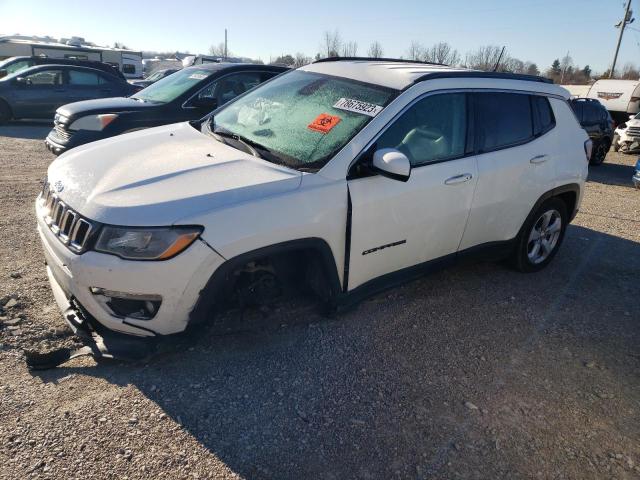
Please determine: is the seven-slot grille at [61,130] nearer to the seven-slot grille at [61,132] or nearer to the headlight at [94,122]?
the seven-slot grille at [61,132]

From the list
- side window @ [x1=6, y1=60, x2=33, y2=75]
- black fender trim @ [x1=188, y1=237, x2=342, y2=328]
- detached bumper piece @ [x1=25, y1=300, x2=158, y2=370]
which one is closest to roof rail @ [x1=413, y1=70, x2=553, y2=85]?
black fender trim @ [x1=188, y1=237, x2=342, y2=328]

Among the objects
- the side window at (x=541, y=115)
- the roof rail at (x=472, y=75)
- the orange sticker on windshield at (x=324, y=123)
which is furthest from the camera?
the side window at (x=541, y=115)

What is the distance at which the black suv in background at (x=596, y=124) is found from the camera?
1241 centimetres

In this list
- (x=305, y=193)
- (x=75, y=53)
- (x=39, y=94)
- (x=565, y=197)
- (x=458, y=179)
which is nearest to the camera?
(x=305, y=193)

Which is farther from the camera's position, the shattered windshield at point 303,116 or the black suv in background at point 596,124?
the black suv in background at point 596,124

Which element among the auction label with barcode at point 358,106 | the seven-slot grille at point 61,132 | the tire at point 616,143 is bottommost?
the tire at point 616,143

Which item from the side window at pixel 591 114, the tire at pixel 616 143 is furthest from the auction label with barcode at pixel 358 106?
the tire at pixel 616 143

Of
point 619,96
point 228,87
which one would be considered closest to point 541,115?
point 228,87

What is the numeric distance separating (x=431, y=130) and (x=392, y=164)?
781 millimetres

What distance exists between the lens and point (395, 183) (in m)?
3.24

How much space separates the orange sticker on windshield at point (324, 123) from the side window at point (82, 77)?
464 inches

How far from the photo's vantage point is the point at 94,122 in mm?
6520

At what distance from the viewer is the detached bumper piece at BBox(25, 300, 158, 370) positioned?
2.67 meters

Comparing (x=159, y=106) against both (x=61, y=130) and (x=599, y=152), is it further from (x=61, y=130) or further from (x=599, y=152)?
(x=599, y=152)
